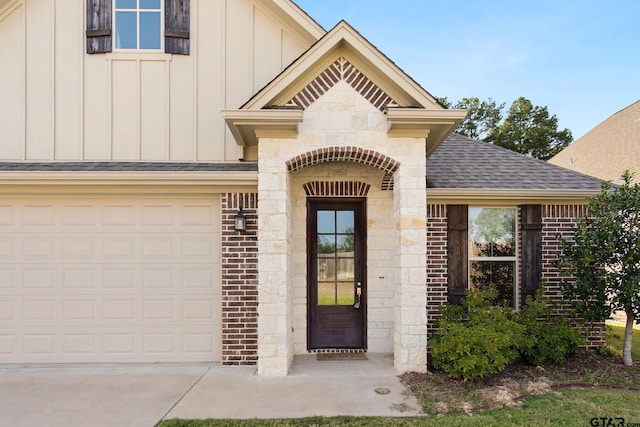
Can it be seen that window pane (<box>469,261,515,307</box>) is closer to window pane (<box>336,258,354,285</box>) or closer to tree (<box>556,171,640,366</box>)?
tree (<box>556,171,640,366</box>)

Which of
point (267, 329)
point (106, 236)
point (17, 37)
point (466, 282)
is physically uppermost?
point (17, 37)

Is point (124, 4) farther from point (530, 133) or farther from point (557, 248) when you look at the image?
point (530, 133)

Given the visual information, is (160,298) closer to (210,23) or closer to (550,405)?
(210,23)

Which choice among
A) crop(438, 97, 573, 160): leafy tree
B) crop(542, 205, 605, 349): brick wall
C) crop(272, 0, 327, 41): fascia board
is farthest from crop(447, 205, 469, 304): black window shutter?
crop(438, 97, 573, 160): leafy tree

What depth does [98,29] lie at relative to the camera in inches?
276

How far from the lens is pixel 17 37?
23.2 ft

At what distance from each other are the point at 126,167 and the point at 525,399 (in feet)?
21.6

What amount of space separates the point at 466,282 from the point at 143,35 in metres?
6.90

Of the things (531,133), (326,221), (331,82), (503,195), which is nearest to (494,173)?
(503,195)

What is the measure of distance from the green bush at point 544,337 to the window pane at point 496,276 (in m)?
0.62

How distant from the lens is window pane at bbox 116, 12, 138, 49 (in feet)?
23.4

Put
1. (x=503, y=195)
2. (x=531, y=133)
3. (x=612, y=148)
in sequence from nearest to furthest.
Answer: (x=503, y=195), (x=612, y=148), (x=531, y=133)

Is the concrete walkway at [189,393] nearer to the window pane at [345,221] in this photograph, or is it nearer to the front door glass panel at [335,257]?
the front door glass panel at [335,257]

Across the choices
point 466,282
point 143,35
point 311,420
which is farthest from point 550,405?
point 143,35
